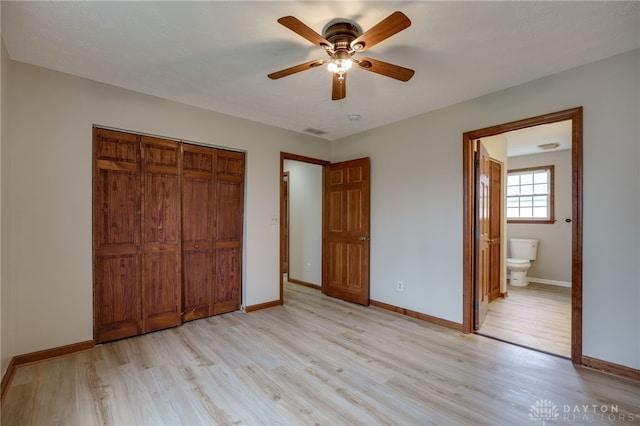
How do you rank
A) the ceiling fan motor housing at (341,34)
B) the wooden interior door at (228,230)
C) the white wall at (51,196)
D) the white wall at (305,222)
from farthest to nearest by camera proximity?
the white wall at (305,222)
the wooden interior door at (228,230)
the white wall at (51,196)
the ceiling fan motor housing at (341,34)

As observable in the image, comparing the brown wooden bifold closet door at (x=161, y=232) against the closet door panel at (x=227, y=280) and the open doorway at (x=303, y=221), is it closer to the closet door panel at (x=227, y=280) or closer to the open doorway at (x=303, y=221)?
the closet door panel at (x=227, y=280)

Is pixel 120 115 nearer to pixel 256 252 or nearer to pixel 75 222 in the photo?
pixel 75 222

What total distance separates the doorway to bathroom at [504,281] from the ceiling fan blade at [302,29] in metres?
2.11

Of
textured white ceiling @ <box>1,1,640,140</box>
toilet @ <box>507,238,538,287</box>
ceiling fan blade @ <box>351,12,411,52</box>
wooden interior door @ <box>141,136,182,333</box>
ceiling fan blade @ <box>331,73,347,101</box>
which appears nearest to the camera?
ceiling fan blade @ <box>351,12,411,52</box>

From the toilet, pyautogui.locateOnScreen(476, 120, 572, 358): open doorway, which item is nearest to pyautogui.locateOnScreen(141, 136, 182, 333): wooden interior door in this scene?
pyautogui.locateOnScreen(476, 120, 572, 358): open doorway

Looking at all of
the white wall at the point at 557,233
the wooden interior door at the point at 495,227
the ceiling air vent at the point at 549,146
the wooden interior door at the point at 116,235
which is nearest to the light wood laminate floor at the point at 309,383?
the wooden interior door at the point at 116,235

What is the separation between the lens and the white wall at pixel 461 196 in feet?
7.55

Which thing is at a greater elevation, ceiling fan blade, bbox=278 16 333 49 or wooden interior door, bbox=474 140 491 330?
ceiling fan blade, bbox=278 16 333 49

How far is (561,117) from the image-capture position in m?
2.61

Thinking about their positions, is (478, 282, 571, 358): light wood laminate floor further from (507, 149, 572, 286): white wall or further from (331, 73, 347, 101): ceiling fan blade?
(331, 73, 347, 101): ceiling fan blade

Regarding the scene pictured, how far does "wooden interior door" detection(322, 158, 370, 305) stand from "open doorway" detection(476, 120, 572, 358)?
1.64 meters

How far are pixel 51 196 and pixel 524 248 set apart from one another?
6982 millimetres

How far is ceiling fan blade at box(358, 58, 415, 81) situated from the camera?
1990mm

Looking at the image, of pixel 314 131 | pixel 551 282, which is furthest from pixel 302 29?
pixel 551 282
